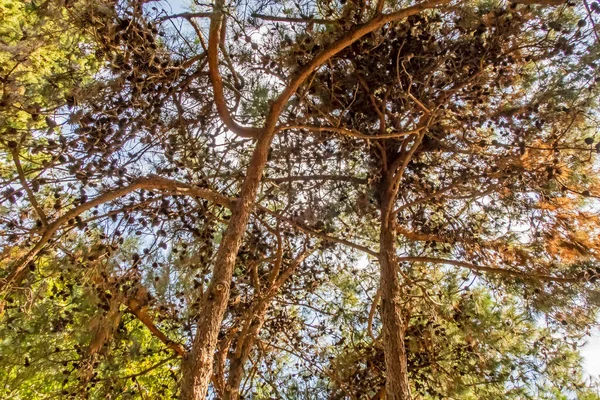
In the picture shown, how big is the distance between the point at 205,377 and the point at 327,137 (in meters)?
2.66

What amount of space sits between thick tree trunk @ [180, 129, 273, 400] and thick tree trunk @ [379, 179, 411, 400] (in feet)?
5.17

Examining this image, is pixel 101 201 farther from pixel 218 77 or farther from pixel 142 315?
pixel 142 315

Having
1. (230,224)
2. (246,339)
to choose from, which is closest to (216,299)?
(230,224)

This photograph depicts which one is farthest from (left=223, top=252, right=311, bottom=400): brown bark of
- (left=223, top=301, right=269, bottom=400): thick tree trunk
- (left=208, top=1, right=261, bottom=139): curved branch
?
(left=208, top=1, right=261, bottom=139): curved branch

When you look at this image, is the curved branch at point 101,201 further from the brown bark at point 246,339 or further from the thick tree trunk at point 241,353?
the thick tree trunk at point 241,353

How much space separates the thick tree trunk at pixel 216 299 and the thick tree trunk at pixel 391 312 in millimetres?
1575

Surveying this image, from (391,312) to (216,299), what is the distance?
1741mm

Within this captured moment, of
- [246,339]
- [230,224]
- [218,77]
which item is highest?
[218,77]

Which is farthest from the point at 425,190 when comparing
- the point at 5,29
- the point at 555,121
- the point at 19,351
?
the point at 5,29

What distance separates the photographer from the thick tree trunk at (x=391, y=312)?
352 cm

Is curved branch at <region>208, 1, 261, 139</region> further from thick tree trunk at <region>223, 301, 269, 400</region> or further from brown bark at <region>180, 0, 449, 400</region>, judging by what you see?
thick tree trunk at <region>223, 301, 269, 400</region>

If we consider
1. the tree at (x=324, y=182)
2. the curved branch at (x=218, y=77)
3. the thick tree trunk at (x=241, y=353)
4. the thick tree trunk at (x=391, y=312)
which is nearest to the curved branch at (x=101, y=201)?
the tree at (x=324, y=182)

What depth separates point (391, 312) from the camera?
3877 mm

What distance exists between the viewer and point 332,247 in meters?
5.34
